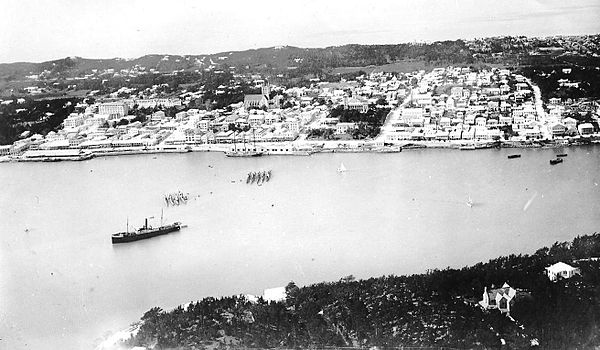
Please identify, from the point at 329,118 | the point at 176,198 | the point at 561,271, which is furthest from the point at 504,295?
the point at 329,118

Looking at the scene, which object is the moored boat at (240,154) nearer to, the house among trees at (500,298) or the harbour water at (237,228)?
the harbour water at (237,228)

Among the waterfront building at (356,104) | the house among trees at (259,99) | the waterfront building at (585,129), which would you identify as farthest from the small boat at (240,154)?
the waterfront building at (585,129)

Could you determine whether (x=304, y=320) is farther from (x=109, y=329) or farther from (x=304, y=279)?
(x=109, y=329)

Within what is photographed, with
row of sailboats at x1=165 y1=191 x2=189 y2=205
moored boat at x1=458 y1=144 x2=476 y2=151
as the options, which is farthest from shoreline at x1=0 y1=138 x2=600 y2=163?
row of sailboats at x1=165 y1=191 x2=189 y2=205

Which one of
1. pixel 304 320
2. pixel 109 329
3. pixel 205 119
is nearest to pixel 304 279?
pixel 304 320

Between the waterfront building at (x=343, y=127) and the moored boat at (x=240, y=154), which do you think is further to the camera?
the waterfront building at (x=343, y=127)

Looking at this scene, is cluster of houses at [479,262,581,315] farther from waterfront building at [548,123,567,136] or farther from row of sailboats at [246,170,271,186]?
waterfront building at [548,123,567,136]
